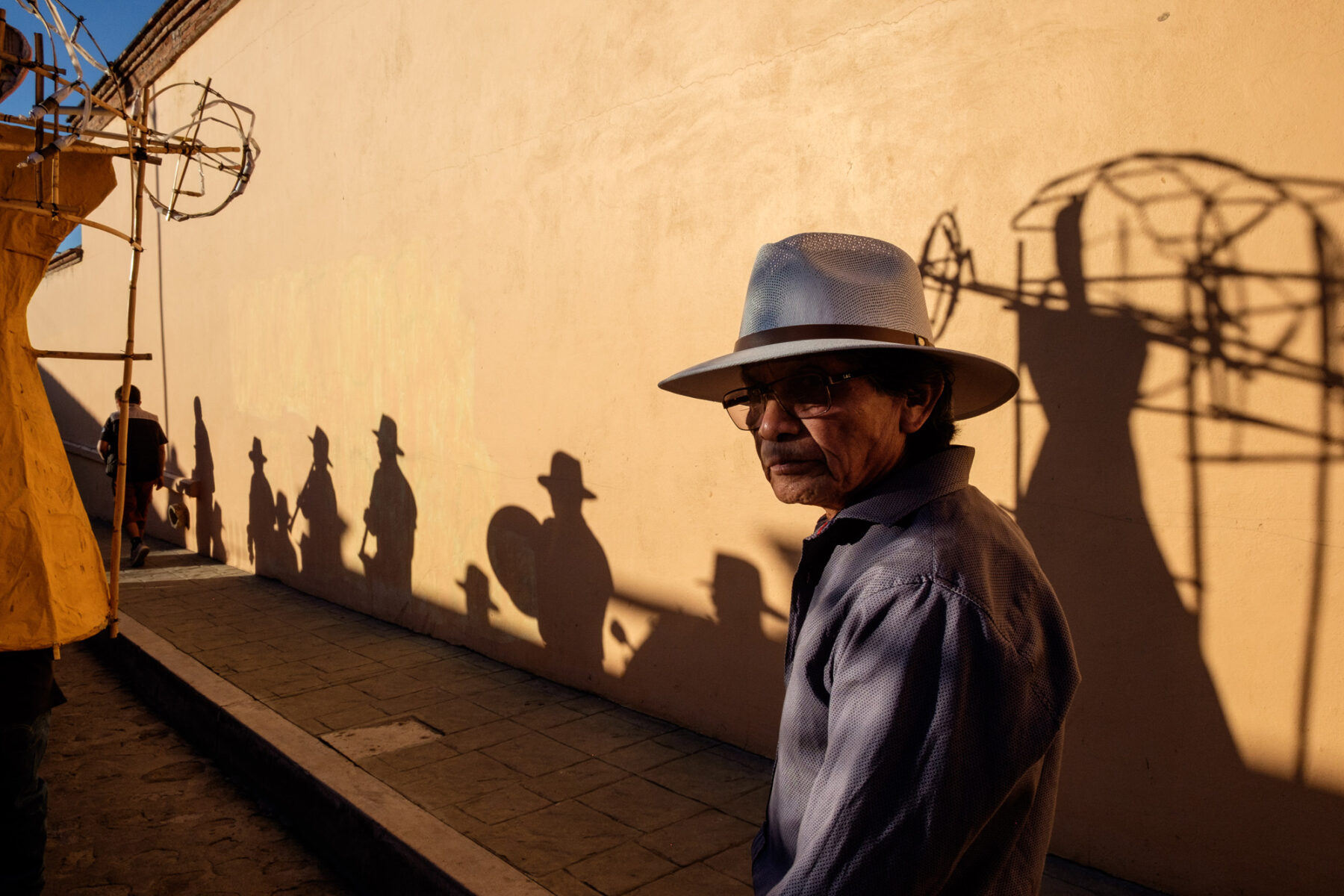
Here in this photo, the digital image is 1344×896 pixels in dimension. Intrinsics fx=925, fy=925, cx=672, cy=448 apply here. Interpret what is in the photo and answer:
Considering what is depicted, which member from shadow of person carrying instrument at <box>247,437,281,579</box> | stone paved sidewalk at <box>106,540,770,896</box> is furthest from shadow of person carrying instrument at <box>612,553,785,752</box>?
shadow of person carrying instrument at <box>247,437,281,579</box>

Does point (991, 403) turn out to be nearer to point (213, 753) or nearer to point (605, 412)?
point (605, 412)

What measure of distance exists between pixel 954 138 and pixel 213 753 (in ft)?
15.1

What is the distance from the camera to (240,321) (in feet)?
30.1

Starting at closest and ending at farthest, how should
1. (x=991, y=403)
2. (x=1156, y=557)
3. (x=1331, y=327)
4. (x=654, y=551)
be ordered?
(x=991, y=403)
(x=1331, y=327)
(x=1156, y=557)
(x=654, y=551)

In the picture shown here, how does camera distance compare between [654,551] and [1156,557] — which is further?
[654,551]

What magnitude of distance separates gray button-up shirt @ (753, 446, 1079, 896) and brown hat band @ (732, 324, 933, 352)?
231 millimetres

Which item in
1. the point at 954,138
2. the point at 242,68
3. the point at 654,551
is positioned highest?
the point at 242,68

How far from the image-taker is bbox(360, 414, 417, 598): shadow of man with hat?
6816mm

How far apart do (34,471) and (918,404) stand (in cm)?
313

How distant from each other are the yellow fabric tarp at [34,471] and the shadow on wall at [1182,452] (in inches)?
131

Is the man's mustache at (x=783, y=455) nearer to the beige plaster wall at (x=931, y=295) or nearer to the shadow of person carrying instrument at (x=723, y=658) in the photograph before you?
the beige plaster wall at (x=931, y=295)

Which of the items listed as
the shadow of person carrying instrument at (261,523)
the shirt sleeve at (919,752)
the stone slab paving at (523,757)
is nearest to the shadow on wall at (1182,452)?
the stone slab paving at (523,757)

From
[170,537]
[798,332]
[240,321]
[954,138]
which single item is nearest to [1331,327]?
[954,138]

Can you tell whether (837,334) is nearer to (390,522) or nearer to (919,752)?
(919,752)
